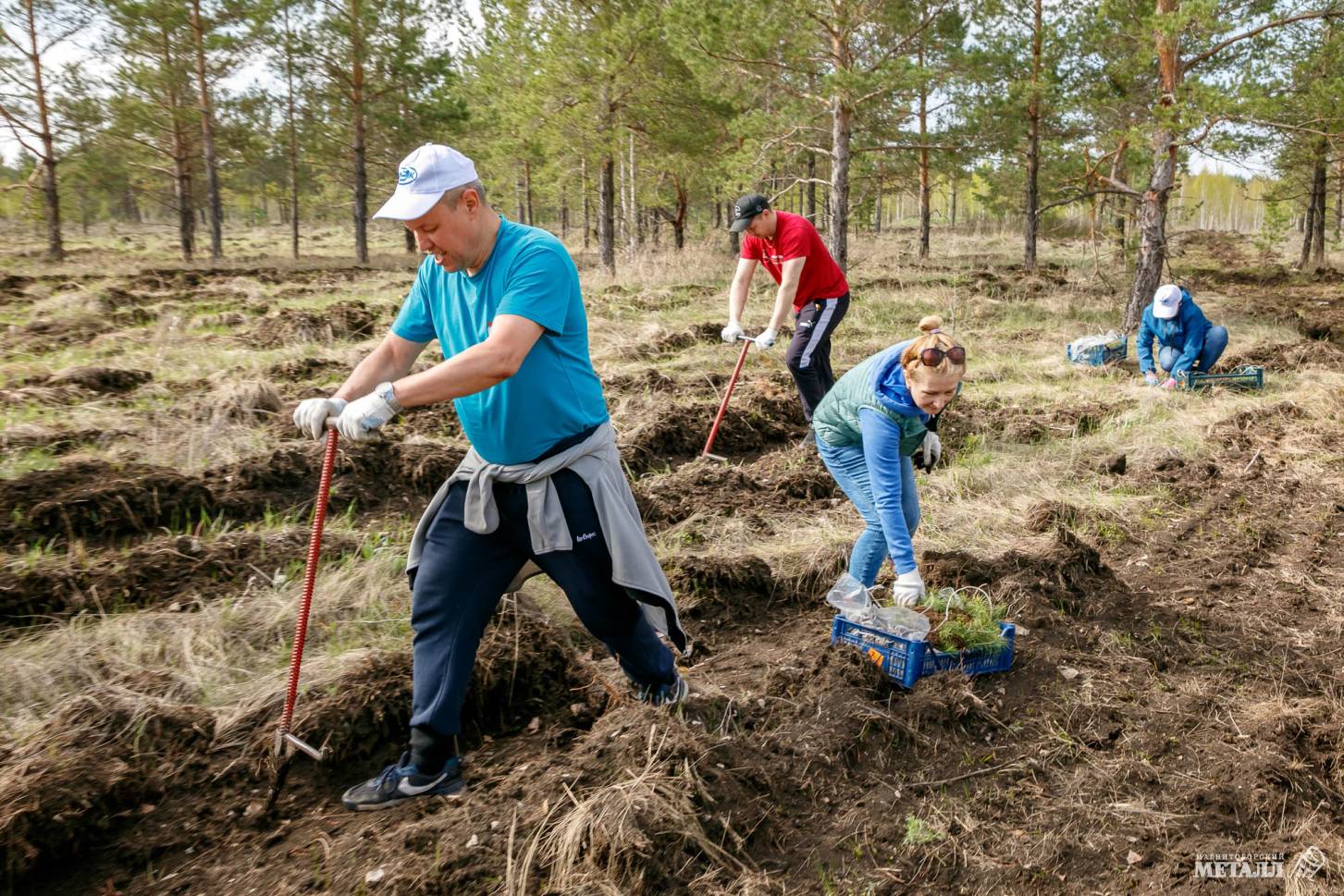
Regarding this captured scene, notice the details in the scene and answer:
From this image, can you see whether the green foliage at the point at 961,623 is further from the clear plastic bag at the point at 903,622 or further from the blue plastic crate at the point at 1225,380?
the blue plastic crate at the point at 1225,380

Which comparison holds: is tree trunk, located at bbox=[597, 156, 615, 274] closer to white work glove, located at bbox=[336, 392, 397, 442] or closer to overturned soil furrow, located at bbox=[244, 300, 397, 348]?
overturned soil furrow, located at bbox=[244, 300, 397, 348]

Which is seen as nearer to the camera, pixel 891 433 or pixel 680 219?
pixel 891 433

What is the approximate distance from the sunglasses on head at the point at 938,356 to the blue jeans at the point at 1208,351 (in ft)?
21.7

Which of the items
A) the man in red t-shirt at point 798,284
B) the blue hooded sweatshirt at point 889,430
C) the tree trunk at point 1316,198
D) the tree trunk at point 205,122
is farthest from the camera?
the tree trunk at point 205,122

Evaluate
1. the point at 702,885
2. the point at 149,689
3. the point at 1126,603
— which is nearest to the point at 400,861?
the point at 702,885

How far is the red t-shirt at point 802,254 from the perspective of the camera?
19.2ft

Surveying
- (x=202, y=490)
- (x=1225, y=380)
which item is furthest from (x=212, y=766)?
(x=1225, y=380)

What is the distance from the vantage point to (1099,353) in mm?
9359

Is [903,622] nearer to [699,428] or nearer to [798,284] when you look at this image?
[798,284]

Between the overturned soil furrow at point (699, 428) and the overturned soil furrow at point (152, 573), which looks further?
the overturned soil furrow at point (699, 428)

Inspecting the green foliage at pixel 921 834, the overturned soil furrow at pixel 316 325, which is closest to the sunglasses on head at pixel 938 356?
the green foliage at pixel 921 834

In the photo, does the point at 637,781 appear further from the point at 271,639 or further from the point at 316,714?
the point at 271,639

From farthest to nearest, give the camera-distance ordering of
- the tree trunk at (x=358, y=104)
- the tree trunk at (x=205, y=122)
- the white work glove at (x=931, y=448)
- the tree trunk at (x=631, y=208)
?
the tree trunk at (x=358, y=104) → the tree trunk at (x=631, y=208) → the tree trunk at (x=205, y=122) → the white work glove at (x=931, y=448)

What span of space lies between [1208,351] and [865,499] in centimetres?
659
